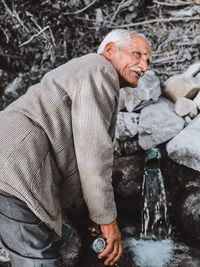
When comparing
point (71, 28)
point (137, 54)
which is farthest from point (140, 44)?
point (71, 28)

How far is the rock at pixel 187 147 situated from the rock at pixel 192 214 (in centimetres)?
29

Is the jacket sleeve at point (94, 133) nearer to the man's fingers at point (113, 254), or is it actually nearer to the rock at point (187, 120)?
the man's fingers at point (113, 254)

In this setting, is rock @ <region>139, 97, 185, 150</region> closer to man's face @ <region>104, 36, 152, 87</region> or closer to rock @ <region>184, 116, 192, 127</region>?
rock @ <region>184, 116, 192, 127</region>

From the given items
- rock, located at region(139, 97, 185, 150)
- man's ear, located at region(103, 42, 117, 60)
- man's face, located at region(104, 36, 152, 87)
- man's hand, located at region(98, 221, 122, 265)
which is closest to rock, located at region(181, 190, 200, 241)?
rock, located at region(139, 97, 185, 150)

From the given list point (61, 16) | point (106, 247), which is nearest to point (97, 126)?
point (106, 247)

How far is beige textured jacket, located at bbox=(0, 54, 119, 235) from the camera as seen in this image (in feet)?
7.00

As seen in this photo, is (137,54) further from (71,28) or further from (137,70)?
(71,28)

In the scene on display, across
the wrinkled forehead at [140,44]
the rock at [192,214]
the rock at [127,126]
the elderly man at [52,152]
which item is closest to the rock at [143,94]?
the rock at [127,126]

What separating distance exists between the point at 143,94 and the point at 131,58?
1796mm

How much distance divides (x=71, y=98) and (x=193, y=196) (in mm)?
1973

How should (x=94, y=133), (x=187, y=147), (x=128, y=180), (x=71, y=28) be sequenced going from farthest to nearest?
(x=71, y=28) < (x=128, y=180) < (x=187, y=147) < (x=94, y=133)

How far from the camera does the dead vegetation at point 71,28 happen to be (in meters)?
5.14

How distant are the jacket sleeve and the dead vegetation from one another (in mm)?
2950

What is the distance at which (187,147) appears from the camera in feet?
12.4
